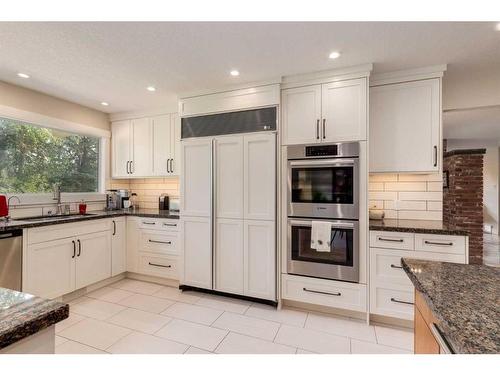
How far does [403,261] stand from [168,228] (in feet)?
8.69

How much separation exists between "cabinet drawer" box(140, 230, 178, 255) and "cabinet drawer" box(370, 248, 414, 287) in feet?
7.35

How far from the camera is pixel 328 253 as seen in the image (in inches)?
97.2

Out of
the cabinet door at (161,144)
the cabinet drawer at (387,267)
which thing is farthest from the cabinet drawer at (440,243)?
the cabinet door at (161,144)

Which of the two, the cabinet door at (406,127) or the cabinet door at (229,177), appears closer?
the cabinet door at (406,127)

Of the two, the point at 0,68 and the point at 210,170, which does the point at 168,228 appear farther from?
the point at 0,68

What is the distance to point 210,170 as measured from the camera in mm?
2887

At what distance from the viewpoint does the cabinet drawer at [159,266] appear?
125 inches

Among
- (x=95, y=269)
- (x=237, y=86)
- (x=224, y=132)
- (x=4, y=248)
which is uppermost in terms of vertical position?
(x=237, y=86)

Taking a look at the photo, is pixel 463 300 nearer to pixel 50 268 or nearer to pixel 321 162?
pixel 321 162

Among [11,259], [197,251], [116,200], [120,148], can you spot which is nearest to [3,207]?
[11,259]

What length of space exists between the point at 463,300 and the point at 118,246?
3528 millimetres

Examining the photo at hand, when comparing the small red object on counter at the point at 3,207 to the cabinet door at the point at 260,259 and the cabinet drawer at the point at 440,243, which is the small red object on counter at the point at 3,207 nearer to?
the cabinet door at the point at 260,259

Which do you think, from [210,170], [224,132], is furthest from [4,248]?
[224,132]

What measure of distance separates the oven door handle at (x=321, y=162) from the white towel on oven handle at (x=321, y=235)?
1.86 feet
